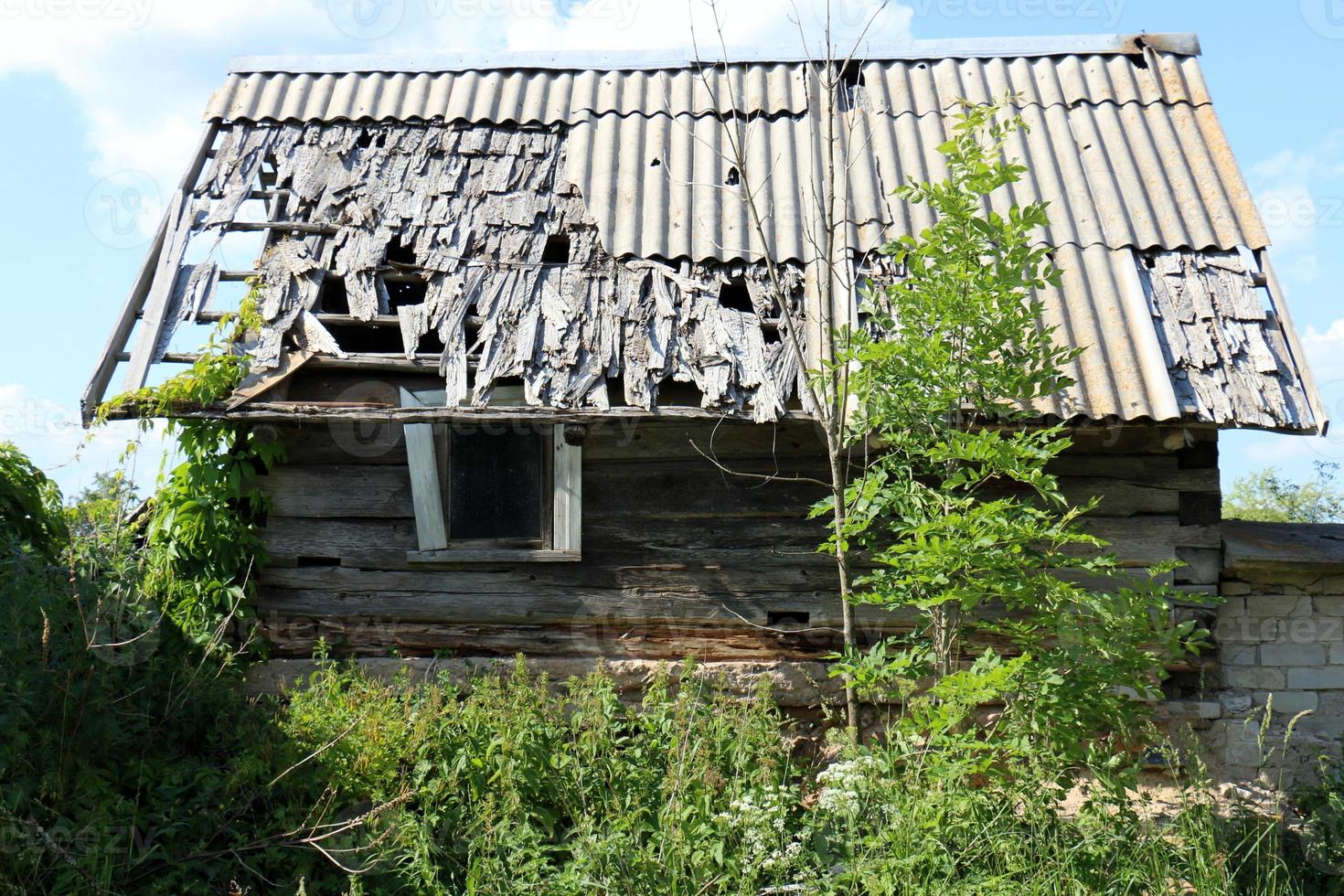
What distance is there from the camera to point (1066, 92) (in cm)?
823

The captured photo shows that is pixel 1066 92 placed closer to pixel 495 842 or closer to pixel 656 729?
pixel 656 729

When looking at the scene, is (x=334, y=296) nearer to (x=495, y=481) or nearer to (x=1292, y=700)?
(x=495, y=481)

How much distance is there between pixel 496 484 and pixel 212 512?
65.4 inches

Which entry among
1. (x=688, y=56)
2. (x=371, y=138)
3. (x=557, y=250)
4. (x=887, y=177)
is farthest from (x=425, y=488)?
(x=688, y=56)

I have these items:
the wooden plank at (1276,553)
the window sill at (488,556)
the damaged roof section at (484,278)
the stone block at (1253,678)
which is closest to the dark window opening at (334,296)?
the damaged roof section at (484,278)

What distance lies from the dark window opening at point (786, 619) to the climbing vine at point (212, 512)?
3.09m

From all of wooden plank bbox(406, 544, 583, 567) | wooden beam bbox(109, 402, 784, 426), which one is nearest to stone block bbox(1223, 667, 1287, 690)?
wooden beam bbox(109, 402, 784, 426)

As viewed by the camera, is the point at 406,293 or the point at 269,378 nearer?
the point at 269,378

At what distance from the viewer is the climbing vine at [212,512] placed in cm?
602

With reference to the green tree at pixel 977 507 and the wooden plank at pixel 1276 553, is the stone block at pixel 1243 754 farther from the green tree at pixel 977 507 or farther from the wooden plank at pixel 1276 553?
the green tree at pixel 977 507

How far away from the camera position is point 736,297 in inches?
268

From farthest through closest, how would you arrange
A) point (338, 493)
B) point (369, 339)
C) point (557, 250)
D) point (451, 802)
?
point (369, 339), point (557, 250), point (338, 493), point (451, 802)

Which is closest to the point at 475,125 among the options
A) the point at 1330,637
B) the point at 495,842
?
the point at 495,842

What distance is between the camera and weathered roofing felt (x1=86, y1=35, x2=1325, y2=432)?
6.12 metres
